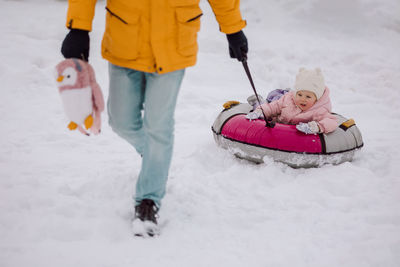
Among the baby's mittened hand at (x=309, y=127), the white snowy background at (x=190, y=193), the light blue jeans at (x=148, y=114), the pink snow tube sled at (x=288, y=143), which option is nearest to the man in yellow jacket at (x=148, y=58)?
the light blue jeans at (x=148, y=114)

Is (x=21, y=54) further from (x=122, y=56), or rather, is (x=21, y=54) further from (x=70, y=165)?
(x=122, y=56)

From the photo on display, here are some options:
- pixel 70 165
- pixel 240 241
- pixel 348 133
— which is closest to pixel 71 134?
pixel 70 165

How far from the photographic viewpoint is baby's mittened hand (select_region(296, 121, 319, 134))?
3.12m

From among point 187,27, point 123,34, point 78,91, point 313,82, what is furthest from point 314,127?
point 78,91

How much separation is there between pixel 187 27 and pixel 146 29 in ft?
0.73

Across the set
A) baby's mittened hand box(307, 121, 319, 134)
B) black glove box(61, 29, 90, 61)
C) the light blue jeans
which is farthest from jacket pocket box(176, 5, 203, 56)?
baby's mittened hand box(307, 121, 319, 134)

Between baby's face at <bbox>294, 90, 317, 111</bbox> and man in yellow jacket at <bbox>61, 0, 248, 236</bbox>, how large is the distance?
4.11ft

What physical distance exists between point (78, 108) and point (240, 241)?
1213 mm

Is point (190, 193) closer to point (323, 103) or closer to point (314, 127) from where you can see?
point (314, 127)

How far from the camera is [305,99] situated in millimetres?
3332

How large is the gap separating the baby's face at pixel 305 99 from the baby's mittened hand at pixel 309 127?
242 millimetres

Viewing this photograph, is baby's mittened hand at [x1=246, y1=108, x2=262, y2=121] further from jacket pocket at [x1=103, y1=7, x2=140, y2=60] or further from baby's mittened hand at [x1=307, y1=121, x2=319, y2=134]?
jacket pocket at [x1=103, y1=7, x2=140, y2=60]

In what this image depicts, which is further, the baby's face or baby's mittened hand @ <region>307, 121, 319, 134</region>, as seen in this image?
the baby's face

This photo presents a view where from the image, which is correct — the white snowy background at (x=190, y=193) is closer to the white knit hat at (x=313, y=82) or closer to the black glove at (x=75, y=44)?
the white knit hat at (x=313, y=82)
